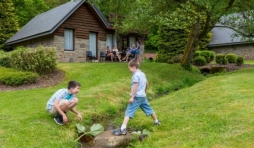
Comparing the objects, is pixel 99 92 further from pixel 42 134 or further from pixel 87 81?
pixel 42 134

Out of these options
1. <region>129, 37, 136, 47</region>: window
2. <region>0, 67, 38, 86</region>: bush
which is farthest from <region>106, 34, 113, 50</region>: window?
<region>0, 67, 38, 86</region>: bush

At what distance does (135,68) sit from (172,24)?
8.87 meters

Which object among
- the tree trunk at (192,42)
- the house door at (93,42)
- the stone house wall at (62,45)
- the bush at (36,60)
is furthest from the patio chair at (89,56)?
the bush at (36,60)

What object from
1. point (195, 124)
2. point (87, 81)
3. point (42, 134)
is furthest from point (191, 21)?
point (42, 134)

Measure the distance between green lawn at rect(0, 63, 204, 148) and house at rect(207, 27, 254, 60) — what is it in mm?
17131

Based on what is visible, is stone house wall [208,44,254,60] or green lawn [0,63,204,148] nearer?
green lawn [0,63,204,148]

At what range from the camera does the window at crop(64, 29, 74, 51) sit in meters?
21.1

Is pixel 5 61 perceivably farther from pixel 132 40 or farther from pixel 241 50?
pixel 241 50

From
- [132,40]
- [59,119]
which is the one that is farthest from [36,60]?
[132,40]

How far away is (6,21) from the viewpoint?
27.8 metres

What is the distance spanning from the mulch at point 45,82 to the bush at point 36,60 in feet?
1.27

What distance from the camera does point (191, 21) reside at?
14852 millimetres

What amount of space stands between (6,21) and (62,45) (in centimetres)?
1066

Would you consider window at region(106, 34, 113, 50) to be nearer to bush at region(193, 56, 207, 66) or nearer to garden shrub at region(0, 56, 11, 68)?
bush at region(193, 56, 207, 66)
